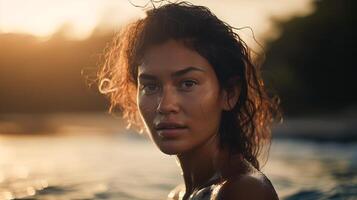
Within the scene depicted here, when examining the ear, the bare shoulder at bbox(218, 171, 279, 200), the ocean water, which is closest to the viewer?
the bare shoulder at bbox(218, 171, 279, 200)

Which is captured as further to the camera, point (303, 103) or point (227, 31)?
point (303, 103)

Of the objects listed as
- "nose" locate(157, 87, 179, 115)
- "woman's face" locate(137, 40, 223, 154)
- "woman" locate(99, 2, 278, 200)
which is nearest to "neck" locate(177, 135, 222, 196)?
"woman" locate(99, 2, 278, 200)

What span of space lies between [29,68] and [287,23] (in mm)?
18918

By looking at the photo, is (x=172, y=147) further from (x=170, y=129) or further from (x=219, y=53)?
(x=219, y=53)

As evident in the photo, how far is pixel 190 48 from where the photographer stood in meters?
3.64

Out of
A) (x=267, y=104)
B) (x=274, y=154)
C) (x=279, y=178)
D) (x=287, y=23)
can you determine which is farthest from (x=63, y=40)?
(x=267, y=104)

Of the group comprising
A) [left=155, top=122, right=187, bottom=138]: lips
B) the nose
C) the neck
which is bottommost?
the neck

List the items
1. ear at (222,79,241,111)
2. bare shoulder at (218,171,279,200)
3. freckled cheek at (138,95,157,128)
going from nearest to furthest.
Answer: bare shoulder at (218,171,279,200) → freckled cheek at (138,95,157,128) → ear at (222,79,241,111)

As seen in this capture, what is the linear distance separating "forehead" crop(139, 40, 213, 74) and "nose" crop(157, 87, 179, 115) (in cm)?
10

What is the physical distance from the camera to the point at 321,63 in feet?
109

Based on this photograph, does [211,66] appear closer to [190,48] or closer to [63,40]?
[190,48]

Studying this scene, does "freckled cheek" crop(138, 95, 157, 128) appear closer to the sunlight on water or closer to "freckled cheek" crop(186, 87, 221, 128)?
"freckled cheek" crop(186, 87, 221, 128)

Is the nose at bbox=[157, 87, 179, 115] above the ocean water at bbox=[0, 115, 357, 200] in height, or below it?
above

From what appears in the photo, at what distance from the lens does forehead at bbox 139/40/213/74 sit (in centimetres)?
357
